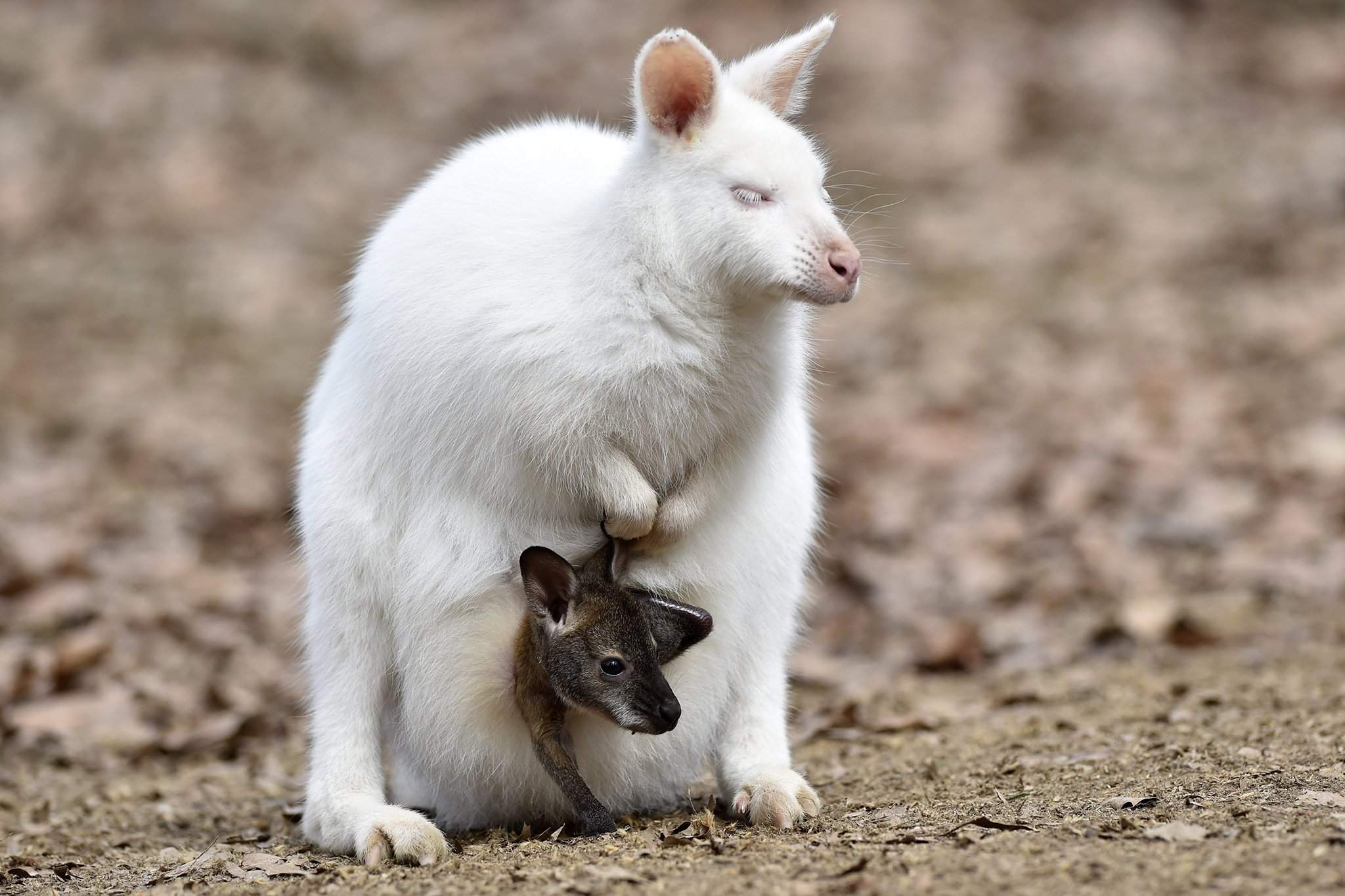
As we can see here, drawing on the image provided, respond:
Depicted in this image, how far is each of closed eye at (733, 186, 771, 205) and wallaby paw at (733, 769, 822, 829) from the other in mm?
1321

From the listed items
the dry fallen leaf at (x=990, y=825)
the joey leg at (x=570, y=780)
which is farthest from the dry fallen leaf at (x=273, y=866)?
the dry fallen leaf at (x=990, y=825)

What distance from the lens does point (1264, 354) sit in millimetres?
8648

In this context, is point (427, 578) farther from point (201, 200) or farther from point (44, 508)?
point (201, 200)

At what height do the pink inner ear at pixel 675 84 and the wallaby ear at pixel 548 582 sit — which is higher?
the pink inner ear at pixel 675 84

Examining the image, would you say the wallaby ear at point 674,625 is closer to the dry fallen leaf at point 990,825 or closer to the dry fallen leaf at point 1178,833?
the dry fallen leaf at point 990,825

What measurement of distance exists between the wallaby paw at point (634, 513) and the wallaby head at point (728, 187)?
0.47 metres

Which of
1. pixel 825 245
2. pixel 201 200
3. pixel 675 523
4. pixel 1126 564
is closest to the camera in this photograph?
pixel 825 245

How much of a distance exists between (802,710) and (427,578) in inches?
86.8

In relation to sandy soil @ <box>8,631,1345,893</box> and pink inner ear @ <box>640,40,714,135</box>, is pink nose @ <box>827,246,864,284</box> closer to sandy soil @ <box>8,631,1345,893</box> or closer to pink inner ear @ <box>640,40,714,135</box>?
pink inner ear @ <box>640,40,714,135</box>

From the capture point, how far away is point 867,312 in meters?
10.3

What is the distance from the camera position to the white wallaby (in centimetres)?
319

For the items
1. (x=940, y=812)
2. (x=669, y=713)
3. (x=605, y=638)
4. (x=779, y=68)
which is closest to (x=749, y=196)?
(x=779, y=68)

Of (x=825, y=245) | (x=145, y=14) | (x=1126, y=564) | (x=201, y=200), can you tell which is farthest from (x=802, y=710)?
(x=145, y=14)

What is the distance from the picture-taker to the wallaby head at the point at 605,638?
3.21 meters
